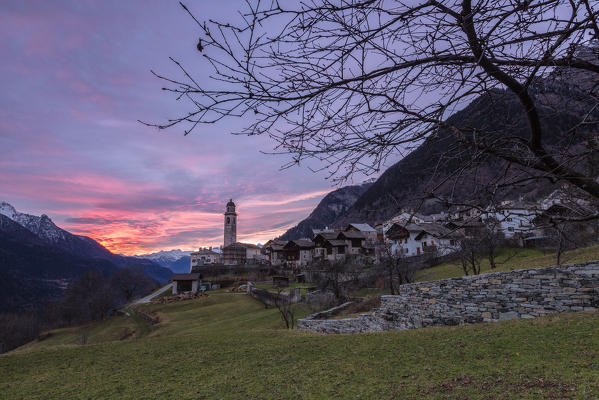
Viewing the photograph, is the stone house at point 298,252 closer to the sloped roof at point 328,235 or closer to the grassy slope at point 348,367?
the sloped roof at point 328,235

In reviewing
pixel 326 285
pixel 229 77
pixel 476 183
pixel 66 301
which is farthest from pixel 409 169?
pixel 66 301

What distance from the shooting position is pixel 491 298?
8.98 m

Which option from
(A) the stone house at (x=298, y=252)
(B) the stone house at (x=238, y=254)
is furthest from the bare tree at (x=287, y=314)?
(B) the stone house at (x=238, y=254)

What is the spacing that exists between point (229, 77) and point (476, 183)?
2259mm

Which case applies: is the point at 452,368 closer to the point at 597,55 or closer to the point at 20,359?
the point at 597,55

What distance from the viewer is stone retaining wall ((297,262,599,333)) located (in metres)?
7.60

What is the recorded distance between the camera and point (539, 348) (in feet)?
19.0

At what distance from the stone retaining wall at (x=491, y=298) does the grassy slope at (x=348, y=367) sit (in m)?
0.67

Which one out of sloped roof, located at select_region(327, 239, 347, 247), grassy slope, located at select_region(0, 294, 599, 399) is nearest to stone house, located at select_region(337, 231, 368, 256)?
sloped roof, located at select_region(327, 239, 347, 247)

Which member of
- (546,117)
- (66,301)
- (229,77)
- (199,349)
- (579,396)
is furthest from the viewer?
(66,301)

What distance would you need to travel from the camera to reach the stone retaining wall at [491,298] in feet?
24.9

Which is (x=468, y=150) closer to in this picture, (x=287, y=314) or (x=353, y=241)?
(x=287, y=314)

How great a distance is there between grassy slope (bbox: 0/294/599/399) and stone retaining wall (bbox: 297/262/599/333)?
67cm

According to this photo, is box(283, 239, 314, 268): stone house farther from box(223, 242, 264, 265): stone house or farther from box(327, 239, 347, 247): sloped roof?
box(223, 242, 264, 265): stone house
